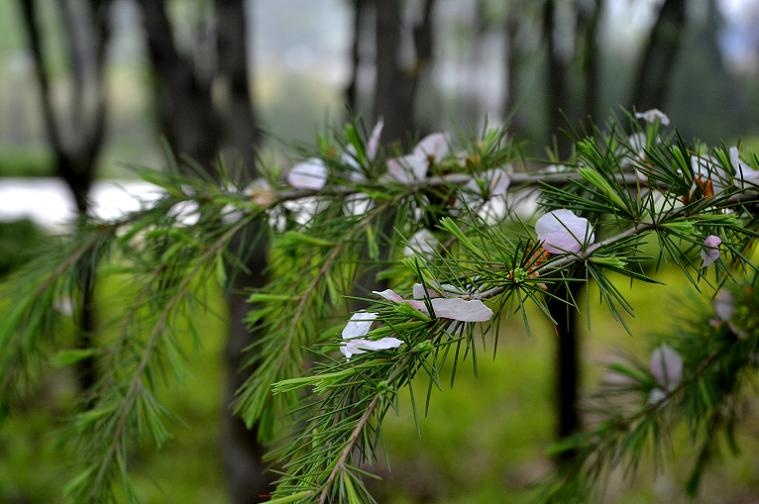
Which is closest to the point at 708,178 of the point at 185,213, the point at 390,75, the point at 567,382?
the point at 185,213

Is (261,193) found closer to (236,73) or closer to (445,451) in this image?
(236,73)

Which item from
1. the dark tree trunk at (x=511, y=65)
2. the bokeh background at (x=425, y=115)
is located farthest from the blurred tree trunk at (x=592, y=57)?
the dark tree trunk at (x=511, y=65)

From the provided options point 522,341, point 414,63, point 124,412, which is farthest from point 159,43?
point 522,341

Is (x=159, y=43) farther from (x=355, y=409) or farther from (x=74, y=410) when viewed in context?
(x=355, y=409)

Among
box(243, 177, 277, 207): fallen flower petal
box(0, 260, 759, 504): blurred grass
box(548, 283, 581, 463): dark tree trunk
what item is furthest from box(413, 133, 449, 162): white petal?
box(548, 283, 581, 463): dark tree trunk

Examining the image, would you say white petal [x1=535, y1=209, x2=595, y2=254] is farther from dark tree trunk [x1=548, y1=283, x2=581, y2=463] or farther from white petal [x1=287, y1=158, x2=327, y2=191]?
dark tree trunk [x1=548, y1=283, x2=581, y2=463]

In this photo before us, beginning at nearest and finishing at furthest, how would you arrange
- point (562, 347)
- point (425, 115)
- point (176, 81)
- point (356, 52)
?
point (176, 81) → point (562, 347) → point (356, 52) → point (425, 115)

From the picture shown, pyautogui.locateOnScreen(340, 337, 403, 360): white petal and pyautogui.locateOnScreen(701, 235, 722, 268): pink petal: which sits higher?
pyautogui.locateOnScreen(701, 235, 722, 268): pink petal
